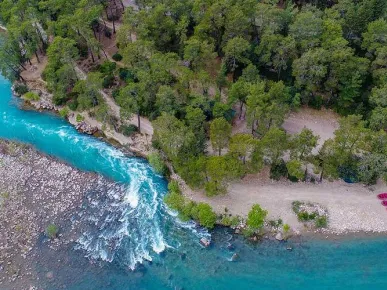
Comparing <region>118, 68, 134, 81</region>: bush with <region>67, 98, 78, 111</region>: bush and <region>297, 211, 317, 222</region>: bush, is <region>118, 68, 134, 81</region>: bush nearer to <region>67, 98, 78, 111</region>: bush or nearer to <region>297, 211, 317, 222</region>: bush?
<region>67, 98, 78, 111</region>: bush

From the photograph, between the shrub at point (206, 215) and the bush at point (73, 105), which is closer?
the shrub at point (206, 215)

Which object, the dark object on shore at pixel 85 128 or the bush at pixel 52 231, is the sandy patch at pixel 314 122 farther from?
the bush at pixel 52 231

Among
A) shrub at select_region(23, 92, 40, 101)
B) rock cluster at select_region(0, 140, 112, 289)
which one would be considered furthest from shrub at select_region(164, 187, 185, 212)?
shrub at select_region(23, 92, 40, 101)

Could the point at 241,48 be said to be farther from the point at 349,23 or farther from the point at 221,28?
the point at 349,23

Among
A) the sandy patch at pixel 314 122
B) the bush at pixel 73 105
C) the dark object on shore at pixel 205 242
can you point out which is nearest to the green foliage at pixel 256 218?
the dark object on shore at pixel 205 242

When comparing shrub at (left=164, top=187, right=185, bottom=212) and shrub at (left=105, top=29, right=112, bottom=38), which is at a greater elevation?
shrub at (left=105, top=29, right=112, bottom=38)
